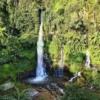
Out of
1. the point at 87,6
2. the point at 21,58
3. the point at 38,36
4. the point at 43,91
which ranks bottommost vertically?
the point at 43,91

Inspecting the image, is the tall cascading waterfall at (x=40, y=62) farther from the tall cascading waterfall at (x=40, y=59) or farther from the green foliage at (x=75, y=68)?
the green foliage at (x=75, y=68)

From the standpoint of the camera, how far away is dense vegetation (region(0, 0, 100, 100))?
967 inches

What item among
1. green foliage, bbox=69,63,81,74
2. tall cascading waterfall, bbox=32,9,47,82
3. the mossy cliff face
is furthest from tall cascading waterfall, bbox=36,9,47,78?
green foliage, bbox=69,63,81,74

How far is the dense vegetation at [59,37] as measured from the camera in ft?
80.6

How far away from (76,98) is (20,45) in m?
13.6

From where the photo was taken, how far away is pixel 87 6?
2509cm

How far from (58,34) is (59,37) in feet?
0.90

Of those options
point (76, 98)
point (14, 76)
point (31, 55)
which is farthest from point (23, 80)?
point (76, 98)

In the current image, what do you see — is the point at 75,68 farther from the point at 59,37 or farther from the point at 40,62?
the point at 40,62

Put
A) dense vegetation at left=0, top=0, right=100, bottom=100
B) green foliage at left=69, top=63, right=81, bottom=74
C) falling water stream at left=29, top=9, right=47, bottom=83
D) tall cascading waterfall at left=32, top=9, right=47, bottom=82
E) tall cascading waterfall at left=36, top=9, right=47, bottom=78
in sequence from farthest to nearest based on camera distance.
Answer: tall cascading waterfall at left=36, top=9, right=47, bottom=78 → tall cascading waterfall at left=32, top=9, right=47, bottom=82 → falling water stream at left=29, top=9, right=47, bottom=83 → dense vegetation at left=0, top=0, right=100, bottom=100 → green foliage at left=69, top=63, right=81, bottom=74

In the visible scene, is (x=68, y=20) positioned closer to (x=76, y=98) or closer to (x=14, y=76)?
(x=14, y=76)

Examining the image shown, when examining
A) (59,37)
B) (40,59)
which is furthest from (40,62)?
(59,37)

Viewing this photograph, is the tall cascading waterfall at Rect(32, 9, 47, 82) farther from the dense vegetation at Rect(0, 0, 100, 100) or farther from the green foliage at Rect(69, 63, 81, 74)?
the green foliage at Rect(69, 63, 81, 74)

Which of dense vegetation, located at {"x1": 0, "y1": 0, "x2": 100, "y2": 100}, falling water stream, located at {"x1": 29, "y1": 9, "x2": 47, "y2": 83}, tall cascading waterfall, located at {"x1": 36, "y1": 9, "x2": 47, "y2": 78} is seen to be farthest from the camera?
tall cascading waterfall, located at {"x1": 36, "y1": 9, "x2": 47, "y2": 78}
